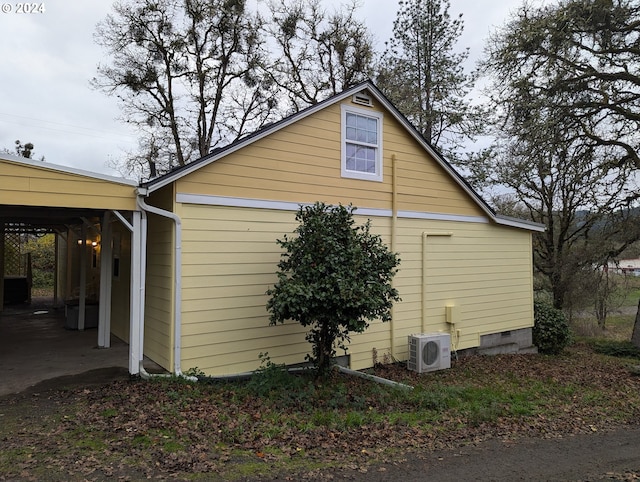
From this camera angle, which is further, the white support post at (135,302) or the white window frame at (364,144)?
the white window frame at (364,144)

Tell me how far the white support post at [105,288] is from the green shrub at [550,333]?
1065cm

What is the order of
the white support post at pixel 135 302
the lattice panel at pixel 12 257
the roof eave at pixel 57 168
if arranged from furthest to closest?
1. the lattice panel at pixel 12 257
2. the white support post at pixel 135 302
3. the roof eave at pixel 57 168

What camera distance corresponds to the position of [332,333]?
664 cm

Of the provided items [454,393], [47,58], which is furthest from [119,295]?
[47,58]

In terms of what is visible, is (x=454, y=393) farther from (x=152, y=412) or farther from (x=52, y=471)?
(x=52, y=471)

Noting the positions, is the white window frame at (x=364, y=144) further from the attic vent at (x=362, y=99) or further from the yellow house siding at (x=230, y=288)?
the yellow house siding at (x=230, y=288)

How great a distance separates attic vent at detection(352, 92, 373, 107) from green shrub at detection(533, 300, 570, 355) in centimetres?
785

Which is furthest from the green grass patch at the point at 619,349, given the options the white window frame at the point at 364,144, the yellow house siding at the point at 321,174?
the white window frame at the point at 364,144

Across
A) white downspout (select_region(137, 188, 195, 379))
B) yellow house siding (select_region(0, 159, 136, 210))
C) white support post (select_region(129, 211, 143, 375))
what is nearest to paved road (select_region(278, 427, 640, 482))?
white downspout (select_region(137, 188, 195, 379))

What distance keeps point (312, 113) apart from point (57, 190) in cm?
429

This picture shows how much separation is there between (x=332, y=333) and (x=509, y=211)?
14.4 metres

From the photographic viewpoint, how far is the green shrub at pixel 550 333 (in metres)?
11.5

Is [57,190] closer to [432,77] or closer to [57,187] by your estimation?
[57,187]

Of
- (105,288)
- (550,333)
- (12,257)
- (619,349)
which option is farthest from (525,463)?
(12,257)
